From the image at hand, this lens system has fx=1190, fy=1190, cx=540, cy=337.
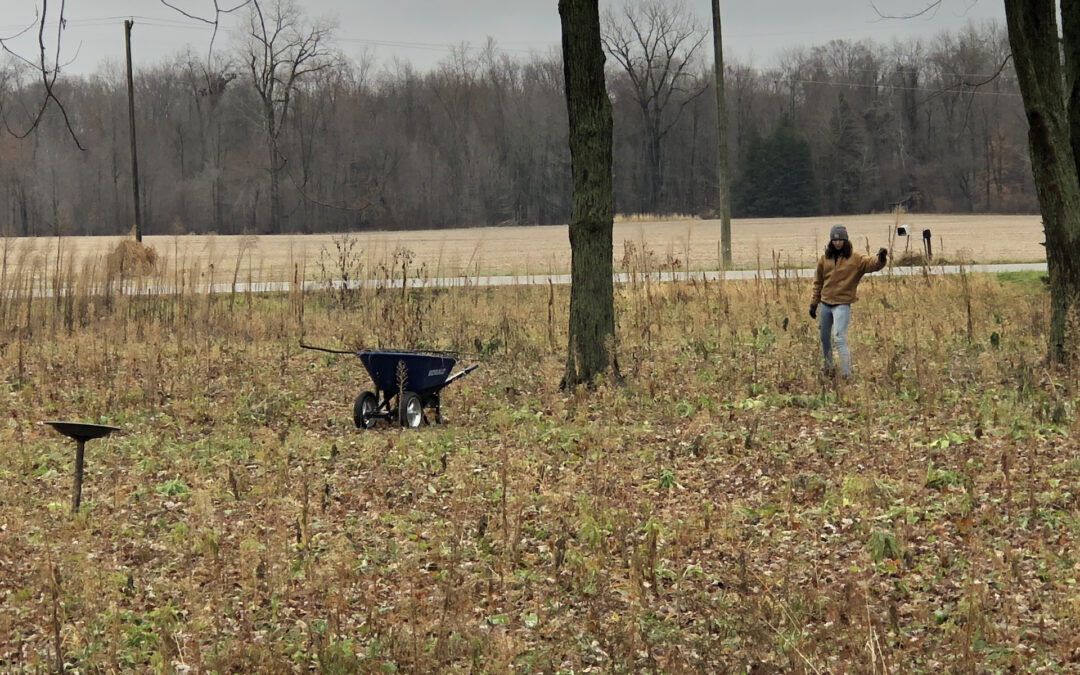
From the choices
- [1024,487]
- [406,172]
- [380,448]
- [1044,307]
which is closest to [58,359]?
[380,448]

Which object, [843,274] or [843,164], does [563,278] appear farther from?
[843,164]

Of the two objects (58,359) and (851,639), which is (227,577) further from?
(58,359)

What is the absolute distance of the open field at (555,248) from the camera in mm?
26766

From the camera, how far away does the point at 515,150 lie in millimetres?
90188

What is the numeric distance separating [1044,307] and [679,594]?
1182 cm

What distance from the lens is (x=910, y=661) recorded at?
5539 millimetres

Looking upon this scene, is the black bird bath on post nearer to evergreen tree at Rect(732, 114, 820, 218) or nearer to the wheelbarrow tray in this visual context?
the wheelbarrow tray

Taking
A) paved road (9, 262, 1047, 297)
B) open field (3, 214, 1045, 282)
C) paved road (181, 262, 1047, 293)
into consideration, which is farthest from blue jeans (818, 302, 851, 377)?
paved road (181, 262, 1047, 293)

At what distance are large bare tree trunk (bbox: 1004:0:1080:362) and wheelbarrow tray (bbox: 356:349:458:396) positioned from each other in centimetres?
646

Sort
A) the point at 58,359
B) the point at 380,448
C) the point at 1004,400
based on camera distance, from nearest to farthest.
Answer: the point at 380,448
the point at 1004,400
the point at 58,359

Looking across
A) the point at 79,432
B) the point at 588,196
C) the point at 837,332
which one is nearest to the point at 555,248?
the point at 588,196

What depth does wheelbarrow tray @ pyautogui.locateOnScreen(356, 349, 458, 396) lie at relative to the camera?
34.2 ft

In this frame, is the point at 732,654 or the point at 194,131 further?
the point at 194,131

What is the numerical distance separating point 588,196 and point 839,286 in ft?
9.19
